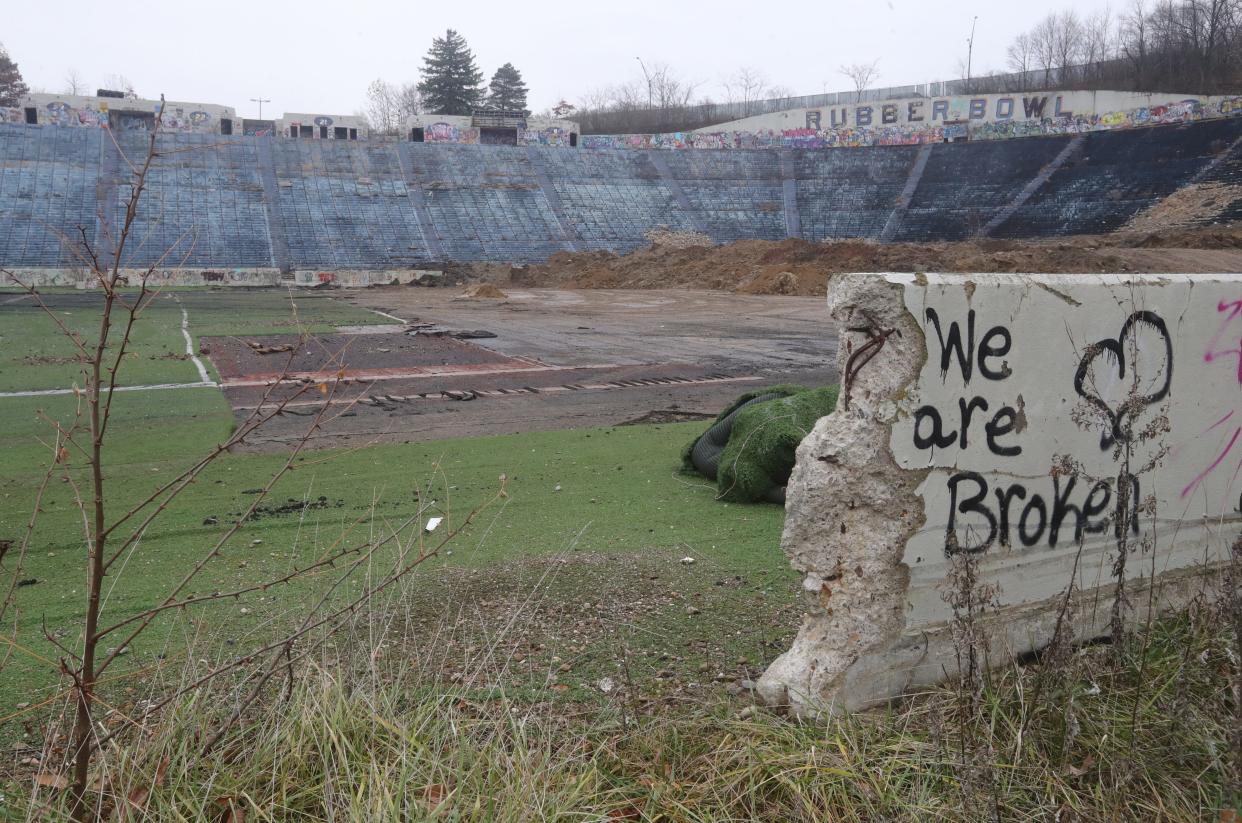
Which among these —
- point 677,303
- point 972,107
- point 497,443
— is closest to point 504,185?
point 677,303

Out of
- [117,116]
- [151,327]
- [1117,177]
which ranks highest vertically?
[117,116]

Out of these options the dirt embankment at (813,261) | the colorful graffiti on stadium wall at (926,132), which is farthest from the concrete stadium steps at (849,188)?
the dirt embankment at (813,261)

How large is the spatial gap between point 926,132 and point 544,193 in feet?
69.1

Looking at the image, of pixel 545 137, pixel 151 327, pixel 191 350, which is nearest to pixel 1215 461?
pixel 191 350

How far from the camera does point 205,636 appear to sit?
4402 millimetres

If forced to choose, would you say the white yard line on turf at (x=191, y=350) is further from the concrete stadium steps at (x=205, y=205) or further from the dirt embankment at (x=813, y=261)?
the dirt embankment at (x=813, y=261)

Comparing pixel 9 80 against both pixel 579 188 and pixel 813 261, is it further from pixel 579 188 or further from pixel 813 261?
pixel 813 261

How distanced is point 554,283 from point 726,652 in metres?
38.0

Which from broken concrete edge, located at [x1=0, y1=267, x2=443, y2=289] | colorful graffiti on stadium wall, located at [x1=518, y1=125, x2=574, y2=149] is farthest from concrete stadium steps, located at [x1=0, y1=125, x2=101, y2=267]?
colorful graffiti on stadium wall, located at [x1=518, y1=125, x2=574, y2=149]

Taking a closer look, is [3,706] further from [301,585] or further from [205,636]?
[301,585]

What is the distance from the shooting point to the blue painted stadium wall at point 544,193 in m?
42.1

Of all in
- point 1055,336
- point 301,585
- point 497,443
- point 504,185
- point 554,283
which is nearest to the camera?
point 1055,336

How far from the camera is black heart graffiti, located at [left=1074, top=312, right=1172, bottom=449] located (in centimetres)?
410

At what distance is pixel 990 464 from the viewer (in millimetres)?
3900
